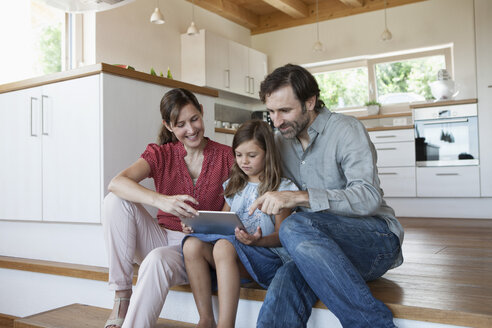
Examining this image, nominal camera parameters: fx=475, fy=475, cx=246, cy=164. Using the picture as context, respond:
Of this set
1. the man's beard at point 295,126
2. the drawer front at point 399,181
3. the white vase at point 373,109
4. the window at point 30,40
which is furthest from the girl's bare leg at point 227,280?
the white vase at point 373,109

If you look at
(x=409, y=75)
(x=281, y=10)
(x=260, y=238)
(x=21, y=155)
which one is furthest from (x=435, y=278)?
(x=281, y=10)

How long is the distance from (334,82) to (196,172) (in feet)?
14.9

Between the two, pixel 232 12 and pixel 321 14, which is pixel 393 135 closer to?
pixel 321 14

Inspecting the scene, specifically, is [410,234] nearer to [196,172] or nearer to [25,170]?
[196,172]

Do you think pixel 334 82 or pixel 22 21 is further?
pixel 334 82

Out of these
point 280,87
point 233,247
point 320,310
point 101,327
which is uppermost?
point 280,87

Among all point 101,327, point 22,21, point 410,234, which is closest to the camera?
point 101,327

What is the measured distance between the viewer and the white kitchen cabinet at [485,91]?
4.46m

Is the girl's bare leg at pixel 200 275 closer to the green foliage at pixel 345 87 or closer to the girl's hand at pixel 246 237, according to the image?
the girl's hand at pixel 246 237

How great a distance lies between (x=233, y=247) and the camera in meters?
1.49

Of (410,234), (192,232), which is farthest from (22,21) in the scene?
(410,234)

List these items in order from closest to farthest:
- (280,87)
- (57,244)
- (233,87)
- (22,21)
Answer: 1. (280,87)
2. (57,244)
3. (22,21)
4. (233,87)

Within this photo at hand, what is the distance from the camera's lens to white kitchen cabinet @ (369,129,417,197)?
4.80m

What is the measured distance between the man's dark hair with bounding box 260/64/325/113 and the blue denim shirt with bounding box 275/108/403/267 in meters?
0.08
